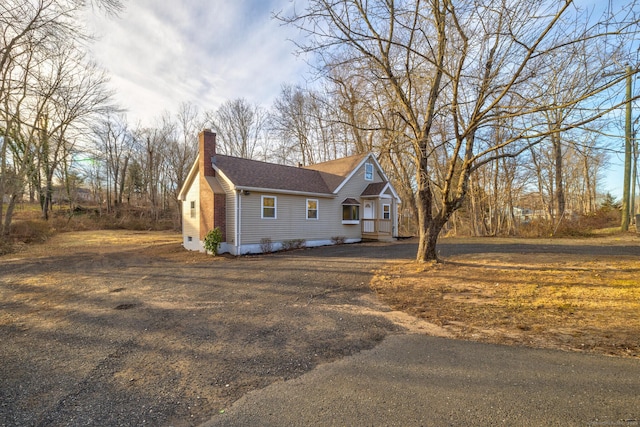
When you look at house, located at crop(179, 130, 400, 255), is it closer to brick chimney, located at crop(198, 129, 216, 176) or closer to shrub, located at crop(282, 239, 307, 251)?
brick chimney, located at crop(198, 129, 216, 176)

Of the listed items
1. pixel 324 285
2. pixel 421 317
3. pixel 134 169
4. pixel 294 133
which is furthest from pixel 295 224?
pixel 134 169

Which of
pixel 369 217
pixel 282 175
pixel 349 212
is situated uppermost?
pixel 282 175

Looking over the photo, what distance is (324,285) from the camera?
7.29 metres

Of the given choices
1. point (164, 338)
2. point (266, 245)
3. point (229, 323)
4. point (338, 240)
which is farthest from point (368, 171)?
point (164, 338)

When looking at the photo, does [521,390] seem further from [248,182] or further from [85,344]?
[248,182]

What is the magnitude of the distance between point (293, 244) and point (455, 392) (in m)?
12.8

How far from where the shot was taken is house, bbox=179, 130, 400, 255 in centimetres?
1355

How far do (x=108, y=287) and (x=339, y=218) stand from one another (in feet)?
40.1

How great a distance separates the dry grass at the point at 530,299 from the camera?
3951mm

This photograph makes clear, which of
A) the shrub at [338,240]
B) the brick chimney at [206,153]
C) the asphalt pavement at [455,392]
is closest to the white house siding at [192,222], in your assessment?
the brick chimney at [206,153]

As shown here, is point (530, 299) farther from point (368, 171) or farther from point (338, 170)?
point (368, 171)

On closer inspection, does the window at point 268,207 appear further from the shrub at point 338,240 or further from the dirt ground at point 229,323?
the dirt ground at point 229,323

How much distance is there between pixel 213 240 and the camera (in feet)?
42.8

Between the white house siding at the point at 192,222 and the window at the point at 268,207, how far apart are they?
10.8 ft
